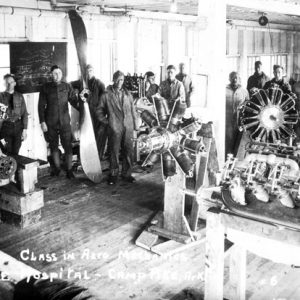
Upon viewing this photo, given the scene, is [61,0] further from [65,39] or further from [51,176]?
[51,176]

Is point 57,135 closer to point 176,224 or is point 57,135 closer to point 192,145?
point 176,224

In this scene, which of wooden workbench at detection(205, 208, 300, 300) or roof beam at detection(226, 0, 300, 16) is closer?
wooden workbench at detection(205, 208, 300, 300)

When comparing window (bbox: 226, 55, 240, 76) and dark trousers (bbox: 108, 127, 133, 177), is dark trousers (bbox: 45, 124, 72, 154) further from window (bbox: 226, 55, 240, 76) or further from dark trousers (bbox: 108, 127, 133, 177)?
window (bbox: 226, 55, 240, 76)

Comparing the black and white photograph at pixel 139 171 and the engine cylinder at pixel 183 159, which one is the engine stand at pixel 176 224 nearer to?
the black and white photograph at pixel 139 171

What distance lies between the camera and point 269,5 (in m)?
6.14

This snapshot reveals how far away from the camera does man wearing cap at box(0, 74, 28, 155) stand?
23.7ft

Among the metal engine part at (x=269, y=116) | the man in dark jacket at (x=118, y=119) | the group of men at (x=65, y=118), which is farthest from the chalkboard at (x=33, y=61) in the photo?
the metal engine part at (x=269, y=116)

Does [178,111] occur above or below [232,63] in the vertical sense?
below

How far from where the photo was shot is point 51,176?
27.0ft

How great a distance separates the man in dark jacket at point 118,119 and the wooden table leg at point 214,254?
4.52m

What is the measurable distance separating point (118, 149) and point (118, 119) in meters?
0.56

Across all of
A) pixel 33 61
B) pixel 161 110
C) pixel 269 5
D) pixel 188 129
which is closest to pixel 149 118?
pixel 161 110

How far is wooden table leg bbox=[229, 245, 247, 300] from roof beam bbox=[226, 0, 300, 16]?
3.11 meters

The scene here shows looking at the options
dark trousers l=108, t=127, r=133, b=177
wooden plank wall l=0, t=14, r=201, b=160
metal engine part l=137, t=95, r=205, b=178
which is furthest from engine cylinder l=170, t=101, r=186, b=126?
dark trousers l=108, t=127, r=133, b=177
